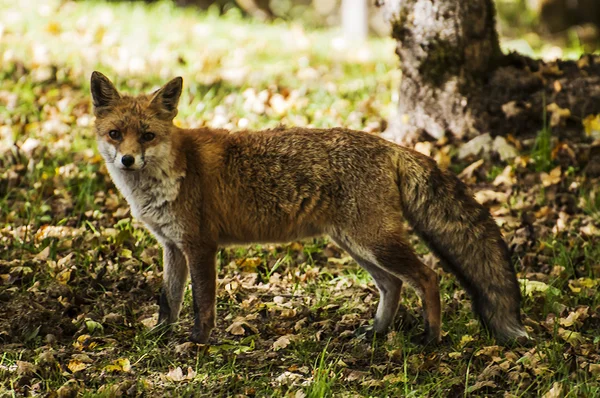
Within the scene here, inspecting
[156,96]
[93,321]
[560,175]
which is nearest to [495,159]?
[560,175]

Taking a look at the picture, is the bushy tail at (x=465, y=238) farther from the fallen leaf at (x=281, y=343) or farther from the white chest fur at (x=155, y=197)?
the white chest fur at (x=155, y=197)

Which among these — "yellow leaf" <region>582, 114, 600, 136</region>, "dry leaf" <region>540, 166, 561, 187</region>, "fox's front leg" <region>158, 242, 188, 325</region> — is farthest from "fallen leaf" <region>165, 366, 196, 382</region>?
"yellow leaf" <region>582, 114, 600, 136</region>

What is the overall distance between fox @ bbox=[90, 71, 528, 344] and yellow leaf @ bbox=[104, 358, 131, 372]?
1.80 ft

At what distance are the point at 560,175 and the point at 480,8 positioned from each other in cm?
184

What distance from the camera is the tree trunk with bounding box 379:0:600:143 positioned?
7.28m

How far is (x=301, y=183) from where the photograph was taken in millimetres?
4984

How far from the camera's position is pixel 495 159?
714cm

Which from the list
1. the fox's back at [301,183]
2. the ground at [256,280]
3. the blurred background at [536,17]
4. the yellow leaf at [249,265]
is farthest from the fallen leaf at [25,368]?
the blurred background at [536,17]

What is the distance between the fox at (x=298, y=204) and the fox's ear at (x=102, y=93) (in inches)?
0.4

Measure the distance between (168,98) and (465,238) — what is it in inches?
86.1

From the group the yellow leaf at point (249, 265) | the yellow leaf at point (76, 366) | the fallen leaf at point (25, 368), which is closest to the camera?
the fallen leaf at point (25, 368)

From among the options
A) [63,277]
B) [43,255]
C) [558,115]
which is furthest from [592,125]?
[43,255]

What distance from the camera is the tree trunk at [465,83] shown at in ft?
23.9

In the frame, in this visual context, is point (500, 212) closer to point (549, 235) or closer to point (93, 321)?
point (549, 235)
